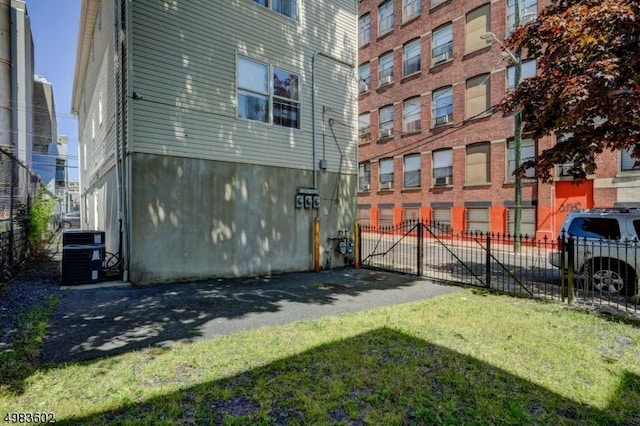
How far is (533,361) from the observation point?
4.09 meters

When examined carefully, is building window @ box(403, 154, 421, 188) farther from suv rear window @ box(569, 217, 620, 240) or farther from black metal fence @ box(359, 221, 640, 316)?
suv rear window @ box(569, 217, 620, 240)

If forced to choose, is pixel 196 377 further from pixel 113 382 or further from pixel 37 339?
pixel 37 339

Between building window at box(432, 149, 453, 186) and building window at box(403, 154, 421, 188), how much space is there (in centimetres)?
126

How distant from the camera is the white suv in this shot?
719cm

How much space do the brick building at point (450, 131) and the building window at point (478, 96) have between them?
5 centimetres

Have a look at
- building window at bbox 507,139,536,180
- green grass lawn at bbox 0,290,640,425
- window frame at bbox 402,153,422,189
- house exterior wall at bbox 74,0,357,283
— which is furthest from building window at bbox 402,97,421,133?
green grass lawn at bbox 0,290,640,425

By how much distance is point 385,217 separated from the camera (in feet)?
80.6

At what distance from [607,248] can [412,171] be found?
50.9 ft

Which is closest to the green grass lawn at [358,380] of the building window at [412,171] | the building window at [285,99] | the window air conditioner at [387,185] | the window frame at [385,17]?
the building window at [285,99]

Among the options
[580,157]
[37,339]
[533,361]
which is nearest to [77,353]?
[37,339]

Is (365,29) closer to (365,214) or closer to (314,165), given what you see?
(365,214)

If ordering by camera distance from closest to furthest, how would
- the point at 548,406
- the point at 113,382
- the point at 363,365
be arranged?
1. the point at 548,406
2. the point at 113,382
3. the point at 363,365

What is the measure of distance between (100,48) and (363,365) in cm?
1274

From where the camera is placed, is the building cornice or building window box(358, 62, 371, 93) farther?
building window box(358, 62, 371, 93)
